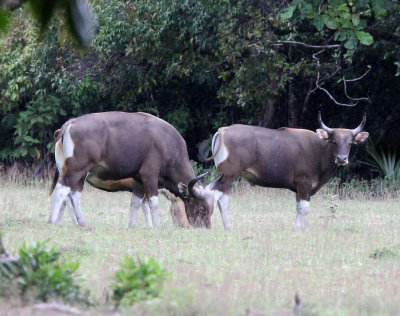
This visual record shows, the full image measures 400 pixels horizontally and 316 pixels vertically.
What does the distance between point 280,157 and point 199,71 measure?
23.3 feet

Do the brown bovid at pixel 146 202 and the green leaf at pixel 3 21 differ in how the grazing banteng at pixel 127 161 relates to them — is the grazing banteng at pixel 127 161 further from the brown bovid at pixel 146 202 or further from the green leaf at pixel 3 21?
the green leaf at pixel 3 21

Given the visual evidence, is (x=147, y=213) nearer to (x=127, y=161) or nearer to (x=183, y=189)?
(x=183, y=189)

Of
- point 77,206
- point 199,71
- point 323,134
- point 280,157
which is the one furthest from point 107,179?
point 199,71

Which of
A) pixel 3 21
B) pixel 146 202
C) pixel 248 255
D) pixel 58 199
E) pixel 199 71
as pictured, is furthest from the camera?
pixel 199 71

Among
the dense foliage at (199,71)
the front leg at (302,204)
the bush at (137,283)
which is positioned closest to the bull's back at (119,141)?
the front leg at (302,204)

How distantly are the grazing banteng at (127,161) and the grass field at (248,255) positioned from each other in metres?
0.46

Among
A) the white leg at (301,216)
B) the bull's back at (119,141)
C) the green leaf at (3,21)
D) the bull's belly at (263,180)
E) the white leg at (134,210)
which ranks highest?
the green leaf at (3,21)

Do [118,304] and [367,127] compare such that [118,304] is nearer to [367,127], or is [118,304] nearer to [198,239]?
[198,239]

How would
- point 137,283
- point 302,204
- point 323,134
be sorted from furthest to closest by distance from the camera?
point 323,134, point 302,204, point 137,283

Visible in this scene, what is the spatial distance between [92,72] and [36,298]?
46.3ft

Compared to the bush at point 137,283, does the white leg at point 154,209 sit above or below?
below

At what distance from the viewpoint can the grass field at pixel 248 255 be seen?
6652 millimetres

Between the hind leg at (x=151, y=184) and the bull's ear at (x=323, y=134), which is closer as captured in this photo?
the hind leg at (x=151, y=184)

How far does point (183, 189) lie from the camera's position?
12.6 m
